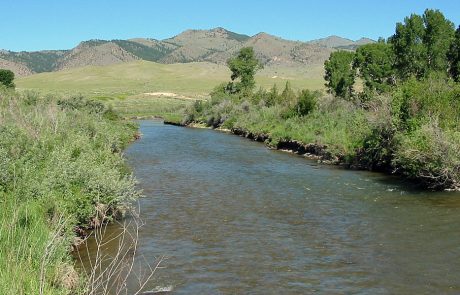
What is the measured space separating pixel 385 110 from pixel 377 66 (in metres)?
32.0

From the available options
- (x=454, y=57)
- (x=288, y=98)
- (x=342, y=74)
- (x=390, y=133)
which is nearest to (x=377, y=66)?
(x=342, y=74)

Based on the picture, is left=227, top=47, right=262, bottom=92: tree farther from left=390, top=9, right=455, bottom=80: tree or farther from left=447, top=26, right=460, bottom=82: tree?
left=447, top=26, right=460, bottom=82: tree

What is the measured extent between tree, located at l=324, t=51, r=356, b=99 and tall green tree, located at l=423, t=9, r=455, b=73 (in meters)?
13.9

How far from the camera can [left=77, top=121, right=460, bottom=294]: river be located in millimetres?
13430

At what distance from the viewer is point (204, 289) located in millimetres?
12828

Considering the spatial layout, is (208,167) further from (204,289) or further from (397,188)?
(204,289)

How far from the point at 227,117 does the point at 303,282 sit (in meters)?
61.3

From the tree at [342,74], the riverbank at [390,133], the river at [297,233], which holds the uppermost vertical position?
the tree at [342,74]

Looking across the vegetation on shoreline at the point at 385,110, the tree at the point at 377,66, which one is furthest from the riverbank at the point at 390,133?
the tree at the point at 377,66

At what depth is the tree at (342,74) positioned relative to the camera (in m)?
68.6

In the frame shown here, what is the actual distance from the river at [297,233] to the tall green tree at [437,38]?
2800 cm

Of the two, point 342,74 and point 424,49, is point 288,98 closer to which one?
point 342,74

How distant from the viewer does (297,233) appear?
18.1m

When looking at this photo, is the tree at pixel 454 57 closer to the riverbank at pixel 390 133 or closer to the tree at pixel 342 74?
the riverbank at pixel 390 133
